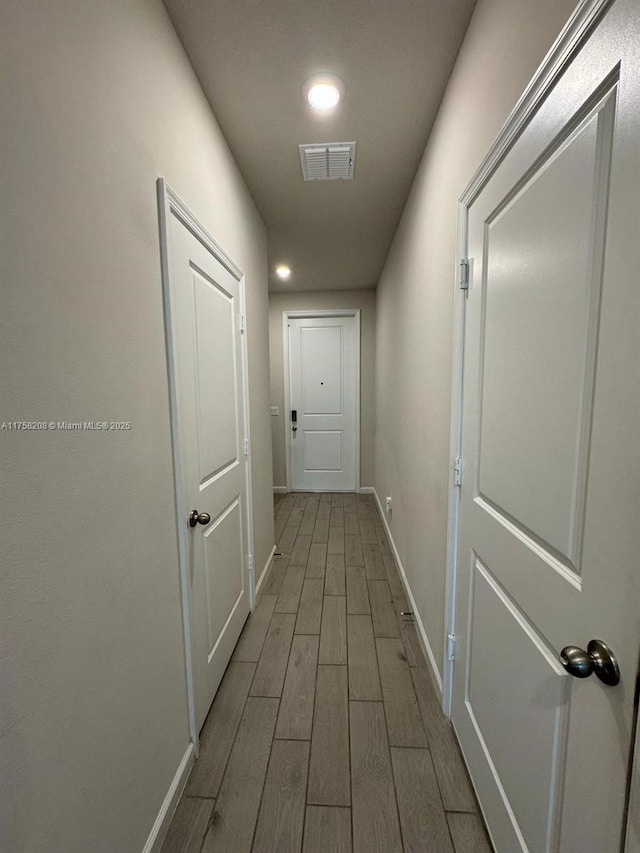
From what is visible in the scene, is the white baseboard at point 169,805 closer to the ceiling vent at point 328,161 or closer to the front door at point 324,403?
the ceiling vent at point 328,161

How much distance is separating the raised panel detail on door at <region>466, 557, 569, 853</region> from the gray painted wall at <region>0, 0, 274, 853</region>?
994 mm

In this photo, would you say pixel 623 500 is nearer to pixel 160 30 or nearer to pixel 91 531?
pixel 91 531

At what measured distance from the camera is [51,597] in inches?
27.0

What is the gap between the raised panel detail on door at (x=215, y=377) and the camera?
4.81 feet

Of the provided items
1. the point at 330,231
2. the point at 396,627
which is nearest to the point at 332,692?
the point at 396,627

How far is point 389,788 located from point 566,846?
0.69 meters

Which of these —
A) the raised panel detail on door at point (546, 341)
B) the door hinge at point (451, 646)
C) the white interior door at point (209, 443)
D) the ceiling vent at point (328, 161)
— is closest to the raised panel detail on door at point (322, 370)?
the ceiling vent at point (328, 161)

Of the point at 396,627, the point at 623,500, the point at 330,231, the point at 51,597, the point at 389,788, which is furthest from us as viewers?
the point at 330,231

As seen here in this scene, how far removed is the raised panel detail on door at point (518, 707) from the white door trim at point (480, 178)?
0.21 meters

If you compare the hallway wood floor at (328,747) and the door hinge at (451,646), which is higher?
the door hinge at (451,646)

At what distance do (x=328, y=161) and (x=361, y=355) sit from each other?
8.48 ft

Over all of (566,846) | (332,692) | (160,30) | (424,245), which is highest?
(160,30)

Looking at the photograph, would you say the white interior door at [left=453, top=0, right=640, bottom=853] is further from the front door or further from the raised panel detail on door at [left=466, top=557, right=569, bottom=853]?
the front door

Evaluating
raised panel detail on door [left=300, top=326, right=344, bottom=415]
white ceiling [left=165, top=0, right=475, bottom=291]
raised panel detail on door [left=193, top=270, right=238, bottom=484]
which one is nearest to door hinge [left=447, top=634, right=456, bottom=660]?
raised panel detail on door [left=193, top=270, right=238, bottom=484]
